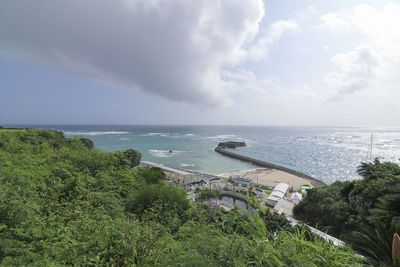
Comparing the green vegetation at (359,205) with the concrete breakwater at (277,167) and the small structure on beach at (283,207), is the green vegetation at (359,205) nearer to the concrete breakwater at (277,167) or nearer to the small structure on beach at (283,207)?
the small structure on beach at (283,207)

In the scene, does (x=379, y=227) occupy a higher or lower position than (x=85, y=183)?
lower

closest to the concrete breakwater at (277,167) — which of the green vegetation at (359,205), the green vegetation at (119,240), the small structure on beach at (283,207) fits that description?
the small structure on beach at (283,207)

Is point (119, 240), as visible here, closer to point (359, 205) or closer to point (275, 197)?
point (359, 205)

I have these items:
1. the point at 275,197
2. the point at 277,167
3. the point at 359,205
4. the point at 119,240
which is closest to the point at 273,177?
the point at 277,167

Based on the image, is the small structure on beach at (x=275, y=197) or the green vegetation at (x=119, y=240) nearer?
the green vegetation at (x=119, y=240)

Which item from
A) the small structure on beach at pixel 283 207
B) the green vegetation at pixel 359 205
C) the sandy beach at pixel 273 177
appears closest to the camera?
the green vegetation at pixel 359 205

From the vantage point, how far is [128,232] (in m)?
2.75

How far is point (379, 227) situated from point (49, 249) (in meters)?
6.91

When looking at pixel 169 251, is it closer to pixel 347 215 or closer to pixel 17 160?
pixel 17 160

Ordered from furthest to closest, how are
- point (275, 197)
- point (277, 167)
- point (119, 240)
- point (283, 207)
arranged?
point (277, 167)
point (275, 197)
point (283, 207)
point (119, 240)

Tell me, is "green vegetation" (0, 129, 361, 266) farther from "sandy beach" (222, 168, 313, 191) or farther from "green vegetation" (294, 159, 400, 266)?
"sandy beach" (222, 168, 313, 191)

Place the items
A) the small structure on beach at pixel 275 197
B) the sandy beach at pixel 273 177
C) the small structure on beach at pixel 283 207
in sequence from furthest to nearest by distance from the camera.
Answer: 1. the sandy beach at pixel 273 177
2. the small structure on beach at pixel 275 197
3. the small structure on beach at pixel 283 207

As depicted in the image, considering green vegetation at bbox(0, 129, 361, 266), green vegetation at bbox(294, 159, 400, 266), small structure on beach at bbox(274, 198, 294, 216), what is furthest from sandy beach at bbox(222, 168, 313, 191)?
green vegetation at bbox(0, 129, 361, 266)

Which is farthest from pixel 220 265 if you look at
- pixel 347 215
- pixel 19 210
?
pixel 347 215
